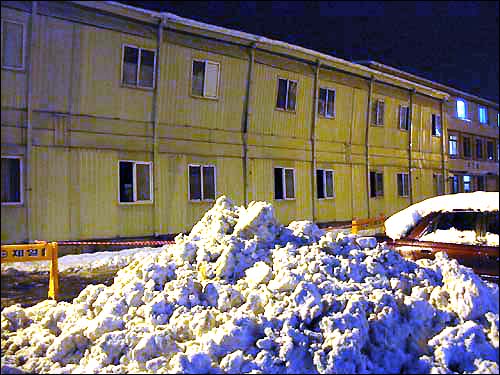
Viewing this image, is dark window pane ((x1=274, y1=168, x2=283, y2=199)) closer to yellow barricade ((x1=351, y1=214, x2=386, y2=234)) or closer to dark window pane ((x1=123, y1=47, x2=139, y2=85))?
yellow barricade ((x1=351, y1=214, x2=386, y2=234))

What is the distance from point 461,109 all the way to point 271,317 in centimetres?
3416

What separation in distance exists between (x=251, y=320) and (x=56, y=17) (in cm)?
1020

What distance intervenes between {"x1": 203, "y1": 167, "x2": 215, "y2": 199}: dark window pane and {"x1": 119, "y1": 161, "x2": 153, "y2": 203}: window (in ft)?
6.55

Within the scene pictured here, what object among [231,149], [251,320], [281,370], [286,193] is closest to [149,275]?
[251,320]

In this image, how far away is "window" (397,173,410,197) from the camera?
994 inches

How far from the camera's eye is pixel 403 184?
25.6m

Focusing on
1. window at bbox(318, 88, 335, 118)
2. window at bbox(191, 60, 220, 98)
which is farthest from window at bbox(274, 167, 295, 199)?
window at bbox(191, 60, 220, 98)

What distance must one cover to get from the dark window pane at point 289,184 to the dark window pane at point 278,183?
1.01 feet

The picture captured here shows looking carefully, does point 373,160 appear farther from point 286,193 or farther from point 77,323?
point 77,323

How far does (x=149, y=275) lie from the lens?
6.37m

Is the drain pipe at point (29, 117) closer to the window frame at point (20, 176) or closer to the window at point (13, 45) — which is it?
the window frame at point (20, 176)

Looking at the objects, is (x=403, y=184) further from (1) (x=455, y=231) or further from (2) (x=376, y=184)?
(1) (x=455, y=231)

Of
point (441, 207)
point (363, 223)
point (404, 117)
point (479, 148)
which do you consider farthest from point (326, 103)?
point (479, 148)

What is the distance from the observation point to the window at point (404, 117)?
25125mm
